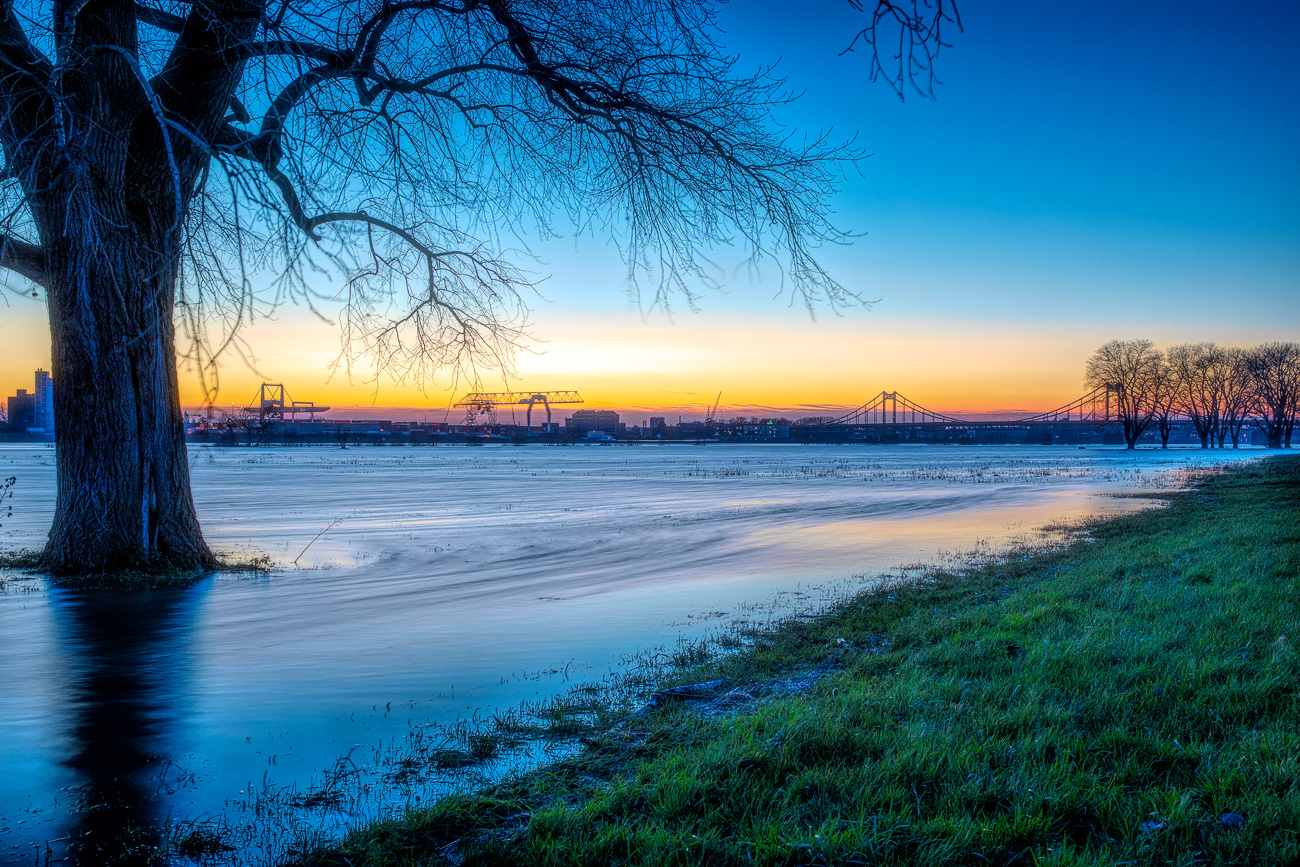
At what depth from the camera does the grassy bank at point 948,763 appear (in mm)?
3246

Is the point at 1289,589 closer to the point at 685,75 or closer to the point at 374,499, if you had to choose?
the point at 685,75

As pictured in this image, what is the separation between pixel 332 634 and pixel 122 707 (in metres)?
2.46

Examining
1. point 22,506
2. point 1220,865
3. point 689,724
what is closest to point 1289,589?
point 1220,865

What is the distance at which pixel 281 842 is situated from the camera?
3.61m

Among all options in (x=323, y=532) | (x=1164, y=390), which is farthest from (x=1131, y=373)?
(x=323, y=532)

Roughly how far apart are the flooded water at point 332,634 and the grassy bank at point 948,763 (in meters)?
1.23

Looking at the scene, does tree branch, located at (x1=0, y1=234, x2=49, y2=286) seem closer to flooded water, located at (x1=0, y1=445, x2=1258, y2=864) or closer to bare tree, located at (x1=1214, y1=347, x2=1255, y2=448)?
flooded water, located at (x1=0, y1=445, x2=1258, y2=864)

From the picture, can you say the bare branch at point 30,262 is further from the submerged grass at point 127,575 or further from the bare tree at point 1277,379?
the bare tree at point 1277,379

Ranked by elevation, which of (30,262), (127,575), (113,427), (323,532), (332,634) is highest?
(30,262)

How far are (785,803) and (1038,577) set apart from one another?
8202 millimetres

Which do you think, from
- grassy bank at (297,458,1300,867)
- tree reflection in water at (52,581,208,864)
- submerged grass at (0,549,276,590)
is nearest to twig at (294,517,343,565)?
submerged grass at (0,549,276,590)

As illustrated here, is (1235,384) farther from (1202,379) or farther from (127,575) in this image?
(127,575)

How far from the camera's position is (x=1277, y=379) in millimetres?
89188

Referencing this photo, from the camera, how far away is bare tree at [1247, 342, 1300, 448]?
8675cm
